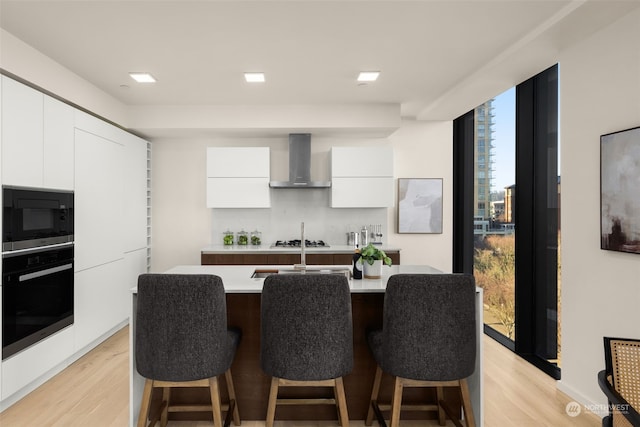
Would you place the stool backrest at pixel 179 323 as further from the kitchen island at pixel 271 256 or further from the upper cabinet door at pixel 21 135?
the kitchen island at pixel 271 256

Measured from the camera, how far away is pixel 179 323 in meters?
2.10

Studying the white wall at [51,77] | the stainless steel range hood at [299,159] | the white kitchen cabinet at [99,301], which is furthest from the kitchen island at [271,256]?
the white wall at [51,77]

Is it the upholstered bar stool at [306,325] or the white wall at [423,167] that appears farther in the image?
the white wall at [423,167]

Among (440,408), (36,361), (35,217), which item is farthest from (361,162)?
(36,361)

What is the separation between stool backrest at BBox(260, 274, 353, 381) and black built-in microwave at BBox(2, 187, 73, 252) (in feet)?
6.54

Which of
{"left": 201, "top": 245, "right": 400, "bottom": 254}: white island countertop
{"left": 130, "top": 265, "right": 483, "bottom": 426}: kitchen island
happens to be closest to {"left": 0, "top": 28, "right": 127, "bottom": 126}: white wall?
{"left": 201, "top": 245, "right": 400, "bottom": 254}: white island countertop

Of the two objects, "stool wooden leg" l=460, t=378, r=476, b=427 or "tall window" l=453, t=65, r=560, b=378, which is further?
"tall window" l=453, t=65, r=560, b=378

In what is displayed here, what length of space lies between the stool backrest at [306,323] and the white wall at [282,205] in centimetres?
337

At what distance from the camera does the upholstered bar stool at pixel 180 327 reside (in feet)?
6.86

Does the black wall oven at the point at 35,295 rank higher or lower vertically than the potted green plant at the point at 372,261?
lower

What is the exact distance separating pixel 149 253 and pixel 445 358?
14.4ft

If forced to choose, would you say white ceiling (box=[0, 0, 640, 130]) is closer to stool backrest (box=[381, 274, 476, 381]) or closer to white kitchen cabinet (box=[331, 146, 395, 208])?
white kitchen cabinet (box=[331, 146, 395, 208])

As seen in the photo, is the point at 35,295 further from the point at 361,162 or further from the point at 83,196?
the point at 361,162

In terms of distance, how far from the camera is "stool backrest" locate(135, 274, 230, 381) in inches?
82.4
